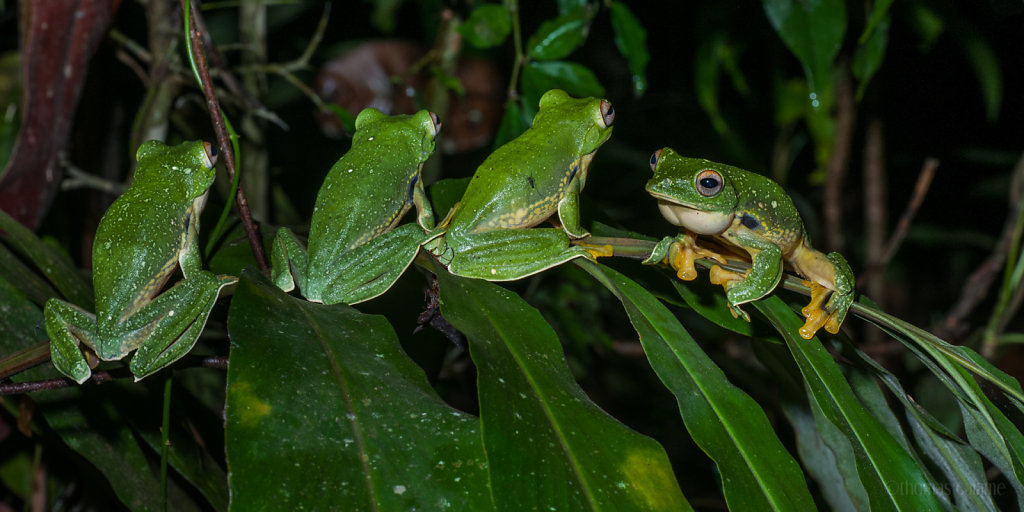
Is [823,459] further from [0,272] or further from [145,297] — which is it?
[0,272]

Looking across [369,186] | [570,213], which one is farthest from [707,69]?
[369,186]

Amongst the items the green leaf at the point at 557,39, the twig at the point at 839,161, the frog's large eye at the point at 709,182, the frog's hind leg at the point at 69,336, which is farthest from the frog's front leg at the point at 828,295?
the twig at the point at 839,161

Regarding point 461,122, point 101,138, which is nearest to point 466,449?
point 101,138

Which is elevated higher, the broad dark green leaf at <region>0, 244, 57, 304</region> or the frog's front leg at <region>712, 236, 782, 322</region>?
the frog's front leg at <region>712, 236, 782, 322</region>

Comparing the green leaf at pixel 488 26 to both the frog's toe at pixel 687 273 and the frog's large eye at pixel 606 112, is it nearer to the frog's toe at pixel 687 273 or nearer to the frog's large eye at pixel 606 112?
the frog's large eye at pixel 606 112

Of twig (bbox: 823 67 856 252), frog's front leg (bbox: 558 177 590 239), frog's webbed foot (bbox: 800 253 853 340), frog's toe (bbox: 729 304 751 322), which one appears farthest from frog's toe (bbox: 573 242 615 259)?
twig (bbox: 823 67 856 252)

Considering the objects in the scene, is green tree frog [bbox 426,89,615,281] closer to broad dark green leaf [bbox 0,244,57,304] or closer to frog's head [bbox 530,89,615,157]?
frog's head [bbox 530,89,615,157]
